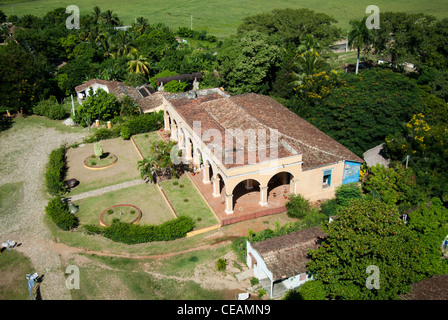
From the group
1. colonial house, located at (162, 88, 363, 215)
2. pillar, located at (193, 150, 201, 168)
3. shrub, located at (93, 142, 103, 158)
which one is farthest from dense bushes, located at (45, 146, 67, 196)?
pillar, located at (193, 150, 201, 168)

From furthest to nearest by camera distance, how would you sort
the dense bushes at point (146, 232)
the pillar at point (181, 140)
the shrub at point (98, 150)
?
the pillar at point (181, 140) < the shrub at point (98, 150) < the dense bushes at point (146, 232)

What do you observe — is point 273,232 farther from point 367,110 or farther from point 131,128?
point 131,128

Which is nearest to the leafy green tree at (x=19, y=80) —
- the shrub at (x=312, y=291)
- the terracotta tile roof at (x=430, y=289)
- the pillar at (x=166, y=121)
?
the pillar at (x=166, y=121)

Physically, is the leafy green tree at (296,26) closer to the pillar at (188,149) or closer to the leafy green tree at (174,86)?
the leafy green tree at (174,86)

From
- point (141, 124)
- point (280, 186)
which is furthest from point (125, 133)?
point (280, 186)

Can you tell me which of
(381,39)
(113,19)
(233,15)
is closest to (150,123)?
(381,39)

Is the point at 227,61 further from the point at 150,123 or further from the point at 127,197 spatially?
the point at 127,197
